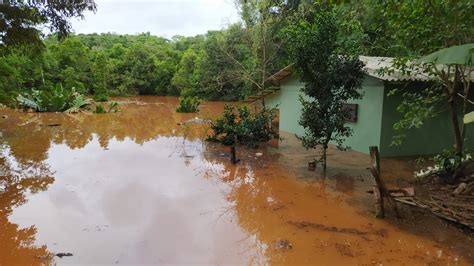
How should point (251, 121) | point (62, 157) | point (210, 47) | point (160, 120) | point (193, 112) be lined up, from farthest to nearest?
point (210, 47) < point (193, 112) < point (160, 120) < point (251, 121) < point (62, 157)

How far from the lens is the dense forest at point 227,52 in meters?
7.65

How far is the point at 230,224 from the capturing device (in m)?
5.88

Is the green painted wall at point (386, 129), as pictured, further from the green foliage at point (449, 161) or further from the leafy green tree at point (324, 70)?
the green foliage at point (449, 161)

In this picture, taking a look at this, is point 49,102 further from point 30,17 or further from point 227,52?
point 30,17

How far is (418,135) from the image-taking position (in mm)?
10914

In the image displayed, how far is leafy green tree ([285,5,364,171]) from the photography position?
27.8 feet

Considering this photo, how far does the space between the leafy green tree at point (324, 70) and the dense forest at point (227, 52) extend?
588mm

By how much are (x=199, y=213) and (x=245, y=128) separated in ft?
19.9

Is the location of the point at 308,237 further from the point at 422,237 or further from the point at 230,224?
the point at 422,237

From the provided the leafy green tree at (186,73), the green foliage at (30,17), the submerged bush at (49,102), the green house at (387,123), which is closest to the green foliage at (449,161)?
the green house at (387,123)

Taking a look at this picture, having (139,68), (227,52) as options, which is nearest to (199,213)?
(227,52)

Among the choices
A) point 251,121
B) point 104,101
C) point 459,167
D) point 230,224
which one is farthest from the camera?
point 104,101

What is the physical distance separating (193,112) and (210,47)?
7952 mm

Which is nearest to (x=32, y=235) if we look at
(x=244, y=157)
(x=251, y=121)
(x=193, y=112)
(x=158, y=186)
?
(x=158, y=186)
